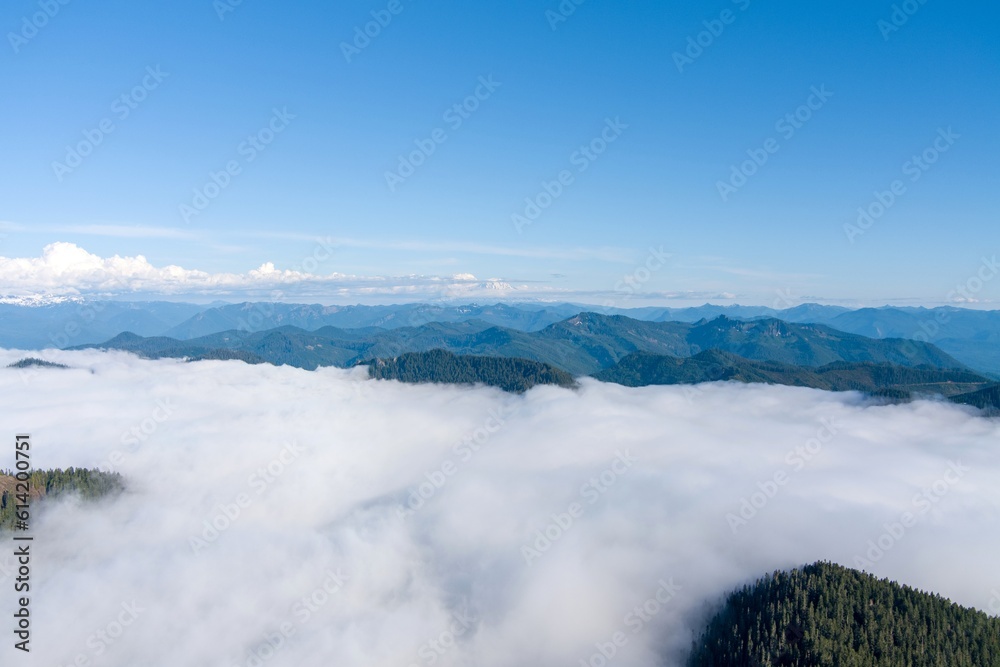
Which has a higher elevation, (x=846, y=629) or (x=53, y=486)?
(x=53, y=486)

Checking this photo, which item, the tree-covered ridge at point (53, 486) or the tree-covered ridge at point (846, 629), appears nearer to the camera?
the tree-covered ridge at point (846, 629)

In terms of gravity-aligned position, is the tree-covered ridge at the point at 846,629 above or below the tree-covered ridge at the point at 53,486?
below

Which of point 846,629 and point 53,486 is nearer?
point 846,629

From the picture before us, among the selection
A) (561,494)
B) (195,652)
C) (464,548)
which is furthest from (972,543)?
(195,652)

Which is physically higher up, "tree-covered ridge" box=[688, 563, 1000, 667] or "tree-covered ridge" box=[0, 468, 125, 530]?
"tree-covered ridge" box=[0, 468, 125, 530]

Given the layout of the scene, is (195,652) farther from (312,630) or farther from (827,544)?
(827,544)
